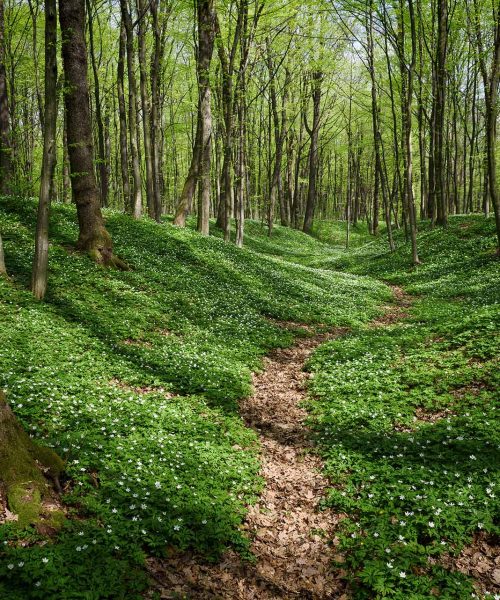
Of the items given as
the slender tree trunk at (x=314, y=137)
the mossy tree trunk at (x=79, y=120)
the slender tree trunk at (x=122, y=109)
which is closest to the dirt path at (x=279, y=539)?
the mossy tree trunk at (x=79, y=120)

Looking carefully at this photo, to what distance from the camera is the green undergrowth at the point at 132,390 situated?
502 centimetres

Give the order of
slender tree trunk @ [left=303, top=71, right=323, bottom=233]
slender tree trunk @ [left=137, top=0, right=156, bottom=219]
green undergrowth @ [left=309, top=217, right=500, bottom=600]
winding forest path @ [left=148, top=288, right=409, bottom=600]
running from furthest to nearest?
slender tree trunk @ [left=303, top=71, right=323, bottom=233] < slender tree trunk @ [left=137, top=0, right=156, bottom=219] < green undergrowth @ [left=309, top=217, right=500, bottom=600] < winding forest path @ [left=148, top=288, right=409, bottom=600]

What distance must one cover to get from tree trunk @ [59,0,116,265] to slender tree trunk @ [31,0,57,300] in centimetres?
260

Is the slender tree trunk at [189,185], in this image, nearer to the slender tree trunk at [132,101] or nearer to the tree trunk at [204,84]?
the tree trunk at [204,84]

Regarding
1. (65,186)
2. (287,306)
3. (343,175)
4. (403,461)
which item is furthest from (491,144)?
(343,175)

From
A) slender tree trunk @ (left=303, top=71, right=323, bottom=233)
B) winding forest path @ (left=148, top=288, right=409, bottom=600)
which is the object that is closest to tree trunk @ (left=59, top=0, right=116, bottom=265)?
winding forest path @ (left=148, top=288, right=409, bottom=600)

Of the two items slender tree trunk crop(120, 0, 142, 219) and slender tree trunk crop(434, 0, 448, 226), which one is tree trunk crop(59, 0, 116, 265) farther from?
slender tree trunk crop(434, 0, 448, 226)

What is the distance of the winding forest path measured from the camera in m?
5.20

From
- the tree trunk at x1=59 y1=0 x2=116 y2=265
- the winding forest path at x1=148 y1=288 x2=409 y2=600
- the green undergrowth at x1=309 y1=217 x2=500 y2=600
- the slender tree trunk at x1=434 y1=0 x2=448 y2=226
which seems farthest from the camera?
the slender tree trunk at x1=434 y1=0 x2=448 y2=226

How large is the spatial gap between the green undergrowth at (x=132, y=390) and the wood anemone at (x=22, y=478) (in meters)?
0.24

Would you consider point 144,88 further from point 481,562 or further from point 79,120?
point 481,562

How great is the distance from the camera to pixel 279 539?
20.5 feet

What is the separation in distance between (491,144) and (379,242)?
65.6 feet

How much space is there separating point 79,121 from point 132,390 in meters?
10.2
